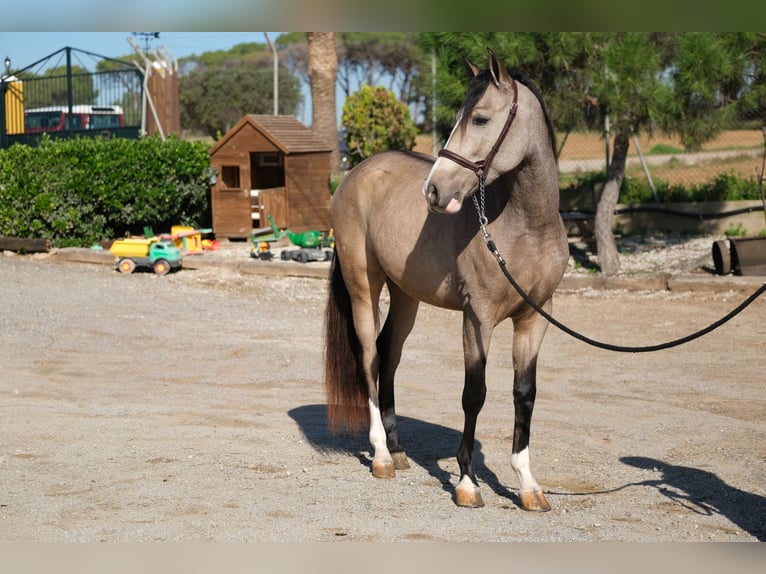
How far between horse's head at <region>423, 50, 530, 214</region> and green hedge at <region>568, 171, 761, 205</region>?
11822 mm

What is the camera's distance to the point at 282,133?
1667cm

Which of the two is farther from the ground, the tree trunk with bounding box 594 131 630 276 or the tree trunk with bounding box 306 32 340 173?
the tree trunk with bounding box 306 32 340 173

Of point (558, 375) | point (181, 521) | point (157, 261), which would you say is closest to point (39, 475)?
point (181, 521)

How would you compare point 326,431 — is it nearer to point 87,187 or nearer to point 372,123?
point 87,187

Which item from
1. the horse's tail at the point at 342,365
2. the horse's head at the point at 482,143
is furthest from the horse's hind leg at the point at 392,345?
the horse's head at the point at 482,143

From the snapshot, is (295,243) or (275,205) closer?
(295,243)

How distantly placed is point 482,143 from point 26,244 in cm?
1206

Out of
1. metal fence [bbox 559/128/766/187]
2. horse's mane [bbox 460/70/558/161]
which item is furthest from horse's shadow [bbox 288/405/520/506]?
metal fence [bbox 559/128/766/187]

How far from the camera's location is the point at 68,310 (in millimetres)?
11000

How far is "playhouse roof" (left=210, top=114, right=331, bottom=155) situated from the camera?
1628 cm

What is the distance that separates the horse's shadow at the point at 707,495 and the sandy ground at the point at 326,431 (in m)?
0.02

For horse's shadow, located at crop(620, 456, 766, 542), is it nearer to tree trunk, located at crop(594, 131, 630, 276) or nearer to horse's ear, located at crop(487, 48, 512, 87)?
horse's ear, located at crop(487, 48, 512, 87)

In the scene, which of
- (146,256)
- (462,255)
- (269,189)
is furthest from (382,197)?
(269,189)
